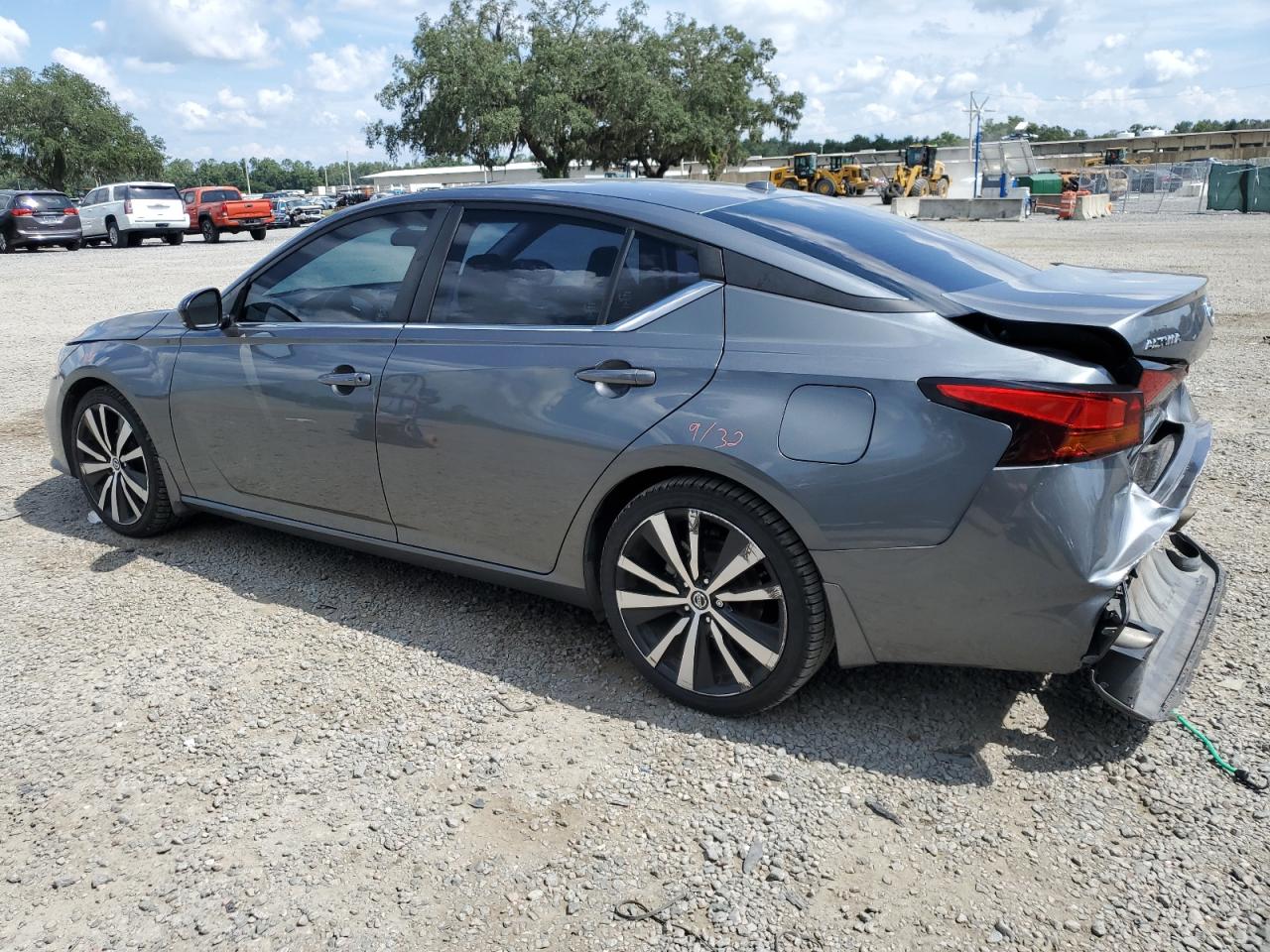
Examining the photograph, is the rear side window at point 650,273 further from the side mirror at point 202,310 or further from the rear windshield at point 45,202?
the rear windshield at point 45,202

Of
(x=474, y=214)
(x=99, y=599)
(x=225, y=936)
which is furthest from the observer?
(x=99, y=599)

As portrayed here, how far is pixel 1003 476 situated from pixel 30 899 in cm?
264

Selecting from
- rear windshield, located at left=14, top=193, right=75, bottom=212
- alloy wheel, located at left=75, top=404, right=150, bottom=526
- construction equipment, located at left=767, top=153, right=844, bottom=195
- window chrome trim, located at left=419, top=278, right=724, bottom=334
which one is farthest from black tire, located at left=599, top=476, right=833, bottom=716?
construction equipment, located at left=767, top=153, right=844, bottom=195

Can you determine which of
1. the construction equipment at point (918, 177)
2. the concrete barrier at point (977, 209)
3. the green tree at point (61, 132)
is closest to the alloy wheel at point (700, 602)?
the concrete barrier at point (977, 209)

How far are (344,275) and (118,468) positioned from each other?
5.65 feet

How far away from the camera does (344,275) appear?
4066mm

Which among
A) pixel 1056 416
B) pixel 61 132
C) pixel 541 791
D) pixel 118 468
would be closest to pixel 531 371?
pixel 541 791

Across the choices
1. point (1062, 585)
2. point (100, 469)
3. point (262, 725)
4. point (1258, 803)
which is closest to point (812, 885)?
point (1062, 585)

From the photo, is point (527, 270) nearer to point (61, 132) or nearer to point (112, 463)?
point (112, 463)

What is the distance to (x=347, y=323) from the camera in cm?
390

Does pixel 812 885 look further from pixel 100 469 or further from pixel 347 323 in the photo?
pixel 100 469

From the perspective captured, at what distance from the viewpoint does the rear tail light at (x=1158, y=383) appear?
2.71 meters

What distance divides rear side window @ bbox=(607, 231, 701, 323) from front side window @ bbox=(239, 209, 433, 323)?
95 centimetres

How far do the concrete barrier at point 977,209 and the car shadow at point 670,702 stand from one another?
39.2 metres
